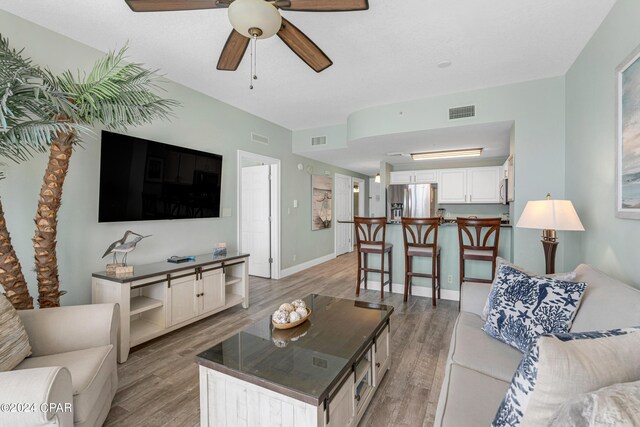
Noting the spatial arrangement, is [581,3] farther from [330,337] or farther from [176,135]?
[176,135]

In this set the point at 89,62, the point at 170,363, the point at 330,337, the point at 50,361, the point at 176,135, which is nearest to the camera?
the point at 50,361

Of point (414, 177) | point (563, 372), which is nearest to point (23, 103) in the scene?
point (563, 372)

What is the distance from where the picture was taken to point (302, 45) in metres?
1.90

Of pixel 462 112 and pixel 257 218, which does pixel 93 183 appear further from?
pixel 462 112

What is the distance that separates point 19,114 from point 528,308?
312cm

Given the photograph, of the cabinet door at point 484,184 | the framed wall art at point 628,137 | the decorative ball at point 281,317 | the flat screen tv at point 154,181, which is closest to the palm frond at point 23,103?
the flat screen tv at point 154,181

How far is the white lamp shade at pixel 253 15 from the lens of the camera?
139 cm

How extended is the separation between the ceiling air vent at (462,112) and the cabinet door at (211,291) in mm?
3407

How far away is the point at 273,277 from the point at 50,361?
352cm

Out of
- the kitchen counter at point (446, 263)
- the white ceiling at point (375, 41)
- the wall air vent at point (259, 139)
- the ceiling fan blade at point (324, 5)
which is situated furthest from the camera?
the wall air vent at point (259, 139)

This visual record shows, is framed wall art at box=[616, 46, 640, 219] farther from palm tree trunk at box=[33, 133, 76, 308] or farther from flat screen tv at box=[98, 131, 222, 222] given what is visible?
flat screen tv at box=[98, 131, 222, 222]

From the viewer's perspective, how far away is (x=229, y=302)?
3379 mm

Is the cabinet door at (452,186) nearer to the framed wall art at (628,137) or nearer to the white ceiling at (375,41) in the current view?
the white ceiling at (375,41)

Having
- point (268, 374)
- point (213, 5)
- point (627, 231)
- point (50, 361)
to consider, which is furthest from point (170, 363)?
point (627, 231)
